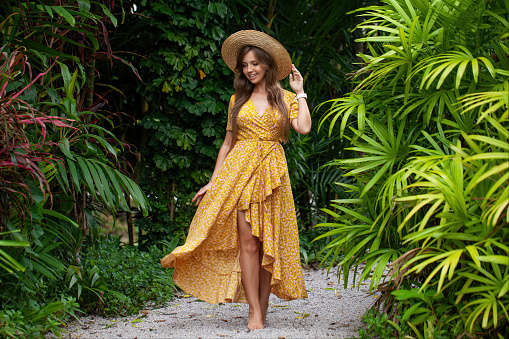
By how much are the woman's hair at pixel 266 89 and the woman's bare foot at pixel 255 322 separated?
39.3 inches

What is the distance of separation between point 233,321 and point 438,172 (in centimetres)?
162

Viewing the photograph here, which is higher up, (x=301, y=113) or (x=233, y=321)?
(x=301, y=113)

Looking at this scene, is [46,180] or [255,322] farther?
[255,322]

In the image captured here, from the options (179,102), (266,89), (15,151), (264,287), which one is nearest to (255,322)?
(264,287)

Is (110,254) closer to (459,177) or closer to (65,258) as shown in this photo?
(65,258)

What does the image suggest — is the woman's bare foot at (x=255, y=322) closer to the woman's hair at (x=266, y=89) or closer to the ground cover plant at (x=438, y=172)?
the ground cover plant at (x=438, y=172)

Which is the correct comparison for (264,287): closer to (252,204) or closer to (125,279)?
(252,204)

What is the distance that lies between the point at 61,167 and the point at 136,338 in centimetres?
98

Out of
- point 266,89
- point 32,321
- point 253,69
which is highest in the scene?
point 253,69

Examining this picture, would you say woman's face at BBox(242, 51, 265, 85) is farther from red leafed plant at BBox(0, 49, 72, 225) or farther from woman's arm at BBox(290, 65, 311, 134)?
red leafed plant at BBox(0, 49, 72, 225)

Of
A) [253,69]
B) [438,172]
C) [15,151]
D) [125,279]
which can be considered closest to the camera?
[438,172]

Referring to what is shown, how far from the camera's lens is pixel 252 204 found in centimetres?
304

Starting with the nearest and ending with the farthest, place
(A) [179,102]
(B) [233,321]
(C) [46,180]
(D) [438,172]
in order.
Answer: (D) [438,172], (C) [46,180], (B) [233,321], (A) [179,102]

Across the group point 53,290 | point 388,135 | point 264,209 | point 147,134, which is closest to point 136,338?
point 53,290
